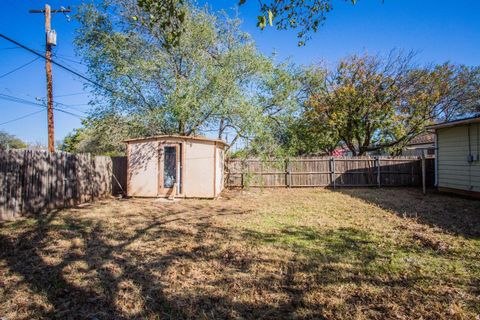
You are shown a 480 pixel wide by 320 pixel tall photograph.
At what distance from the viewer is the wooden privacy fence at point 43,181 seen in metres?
6.58

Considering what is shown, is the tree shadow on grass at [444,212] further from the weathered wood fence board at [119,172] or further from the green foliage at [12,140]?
the green foliage at [12,140]

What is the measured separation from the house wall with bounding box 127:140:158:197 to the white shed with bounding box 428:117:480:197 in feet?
39.6

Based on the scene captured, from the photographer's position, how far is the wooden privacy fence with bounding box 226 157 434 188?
47.5 feet

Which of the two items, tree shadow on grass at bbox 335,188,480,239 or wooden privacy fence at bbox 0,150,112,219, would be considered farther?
wooden privacy fence at bbox 0,150,112,219

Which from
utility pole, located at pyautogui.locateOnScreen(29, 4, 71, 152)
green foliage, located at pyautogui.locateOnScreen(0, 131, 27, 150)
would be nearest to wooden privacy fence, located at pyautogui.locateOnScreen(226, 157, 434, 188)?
utility pole, located at pyautogui.locateOnScreen(29, 4, 71, 152)

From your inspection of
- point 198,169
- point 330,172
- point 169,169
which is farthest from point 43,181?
point 330,172

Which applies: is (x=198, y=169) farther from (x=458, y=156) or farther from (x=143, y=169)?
(x=458, y=156)

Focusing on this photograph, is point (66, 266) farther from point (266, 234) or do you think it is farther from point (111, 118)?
point (111, 118)

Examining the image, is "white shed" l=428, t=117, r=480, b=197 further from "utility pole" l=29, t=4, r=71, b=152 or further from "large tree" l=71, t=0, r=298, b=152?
"utility pole" l=29, t=4, r=71, b=152

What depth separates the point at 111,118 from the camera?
485 inches

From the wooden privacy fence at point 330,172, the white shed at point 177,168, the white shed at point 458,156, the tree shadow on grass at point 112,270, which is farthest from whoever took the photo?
the wooden privacy fence at point 330,172

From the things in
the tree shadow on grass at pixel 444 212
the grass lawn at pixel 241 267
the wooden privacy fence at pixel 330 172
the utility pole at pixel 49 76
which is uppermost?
the utility pole at pixel 49 76

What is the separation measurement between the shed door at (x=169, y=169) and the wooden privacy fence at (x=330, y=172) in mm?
4421

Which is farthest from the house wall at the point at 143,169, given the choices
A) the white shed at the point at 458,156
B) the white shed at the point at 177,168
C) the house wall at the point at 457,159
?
the house wall at the point at 457,159
